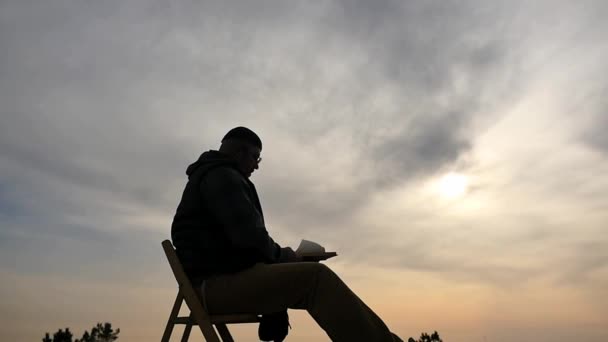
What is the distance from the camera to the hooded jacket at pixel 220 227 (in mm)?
3379

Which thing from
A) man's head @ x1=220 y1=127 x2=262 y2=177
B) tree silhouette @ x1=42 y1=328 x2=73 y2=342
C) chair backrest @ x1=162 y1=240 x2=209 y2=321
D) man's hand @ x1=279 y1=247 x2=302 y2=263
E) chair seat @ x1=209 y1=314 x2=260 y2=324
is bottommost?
chair seat @ x1=209 y1=314 x2=260 y2=324

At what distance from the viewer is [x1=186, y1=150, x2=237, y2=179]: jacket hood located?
3748mm

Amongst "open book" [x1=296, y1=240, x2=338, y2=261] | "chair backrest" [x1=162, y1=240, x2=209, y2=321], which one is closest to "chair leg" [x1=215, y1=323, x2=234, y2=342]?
"chair backrest" [x1=162, y1=240, x2=209, y2=321]

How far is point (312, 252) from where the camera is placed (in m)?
3.97

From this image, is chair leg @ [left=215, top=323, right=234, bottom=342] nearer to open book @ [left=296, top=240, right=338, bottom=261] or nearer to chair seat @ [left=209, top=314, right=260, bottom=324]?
chair seat @ [left=209, top=314, right=260, bottom=324]

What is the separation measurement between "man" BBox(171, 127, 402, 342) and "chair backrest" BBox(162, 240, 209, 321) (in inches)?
3.4

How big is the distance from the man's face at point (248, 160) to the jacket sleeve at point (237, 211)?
13.9 inches

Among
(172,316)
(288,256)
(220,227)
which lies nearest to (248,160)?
(220,227)

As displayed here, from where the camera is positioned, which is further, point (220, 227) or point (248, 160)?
point (248, 160)

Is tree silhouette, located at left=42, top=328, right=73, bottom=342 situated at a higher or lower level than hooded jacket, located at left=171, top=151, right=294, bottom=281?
higher

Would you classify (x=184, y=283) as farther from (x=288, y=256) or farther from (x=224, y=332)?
(x=288, y=256)

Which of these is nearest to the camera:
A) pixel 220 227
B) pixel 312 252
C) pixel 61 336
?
pixel 220 227

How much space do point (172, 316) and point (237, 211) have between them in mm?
1114

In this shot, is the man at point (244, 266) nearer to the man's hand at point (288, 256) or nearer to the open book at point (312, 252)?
the man's hand at point (288, 256)
